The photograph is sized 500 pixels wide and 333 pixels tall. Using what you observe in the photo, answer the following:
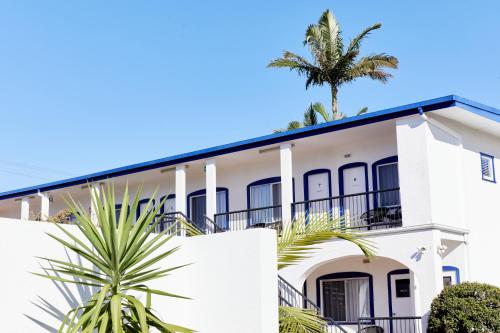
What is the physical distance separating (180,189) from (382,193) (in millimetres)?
6627

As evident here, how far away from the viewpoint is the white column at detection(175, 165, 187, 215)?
22.5 meters

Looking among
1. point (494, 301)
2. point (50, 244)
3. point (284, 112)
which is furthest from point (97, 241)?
point (284, 112)

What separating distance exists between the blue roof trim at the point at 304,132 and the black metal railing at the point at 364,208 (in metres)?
1.91

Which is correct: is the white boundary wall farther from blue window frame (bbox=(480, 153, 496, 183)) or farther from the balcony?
blue window frame (bbox=(480, 153, 496, 183))

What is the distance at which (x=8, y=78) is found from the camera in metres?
26.0

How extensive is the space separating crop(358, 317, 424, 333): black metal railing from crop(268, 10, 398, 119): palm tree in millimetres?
16406

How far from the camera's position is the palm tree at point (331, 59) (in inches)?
1304

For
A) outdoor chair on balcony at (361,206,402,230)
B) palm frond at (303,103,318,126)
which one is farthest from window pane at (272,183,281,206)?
palm frond at (303,103,318,126)

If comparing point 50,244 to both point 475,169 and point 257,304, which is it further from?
point 475,169

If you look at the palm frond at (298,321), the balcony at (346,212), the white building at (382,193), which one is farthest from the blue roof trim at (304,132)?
the palm frond at (298,321)

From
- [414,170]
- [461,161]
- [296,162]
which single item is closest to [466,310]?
[414,170]

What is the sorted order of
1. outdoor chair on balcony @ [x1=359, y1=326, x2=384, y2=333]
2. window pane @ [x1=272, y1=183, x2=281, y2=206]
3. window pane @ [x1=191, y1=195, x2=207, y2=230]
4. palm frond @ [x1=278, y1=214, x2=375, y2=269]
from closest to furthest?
palm frond @ [x1=278, y1=214, x2=375, y2=269]
outdoor chair on balcony @ [x1=359, y1=326, x2=384, y2=333]
window pane @ [x1=272, y1=183, x2=281, y2=206]
window pane @ [x1=191, y1=195, x2=207, y2=230]

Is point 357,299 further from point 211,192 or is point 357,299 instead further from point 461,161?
point 211,192

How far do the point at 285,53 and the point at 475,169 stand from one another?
15.7m
